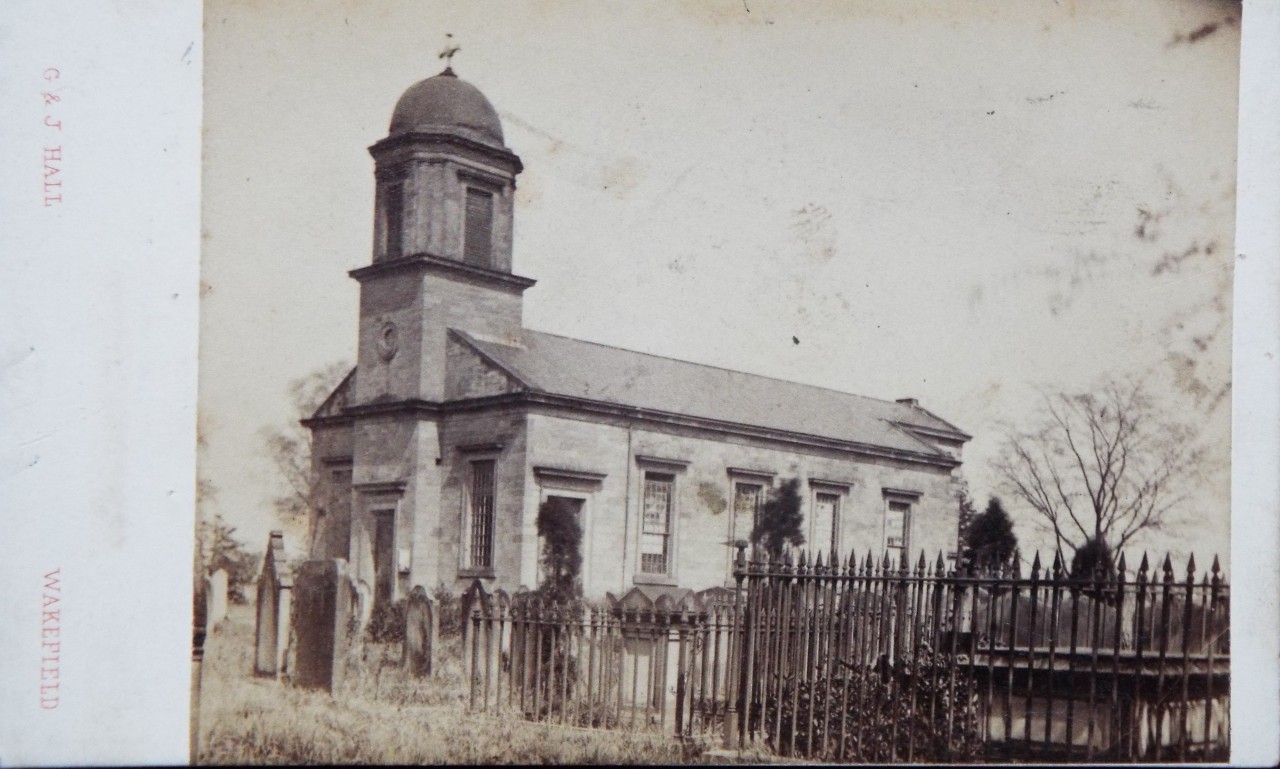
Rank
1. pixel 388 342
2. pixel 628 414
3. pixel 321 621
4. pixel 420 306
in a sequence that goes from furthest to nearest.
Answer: pixel 628 414 < pixel 420 306 < pixel 388 342 < pixel 321 621

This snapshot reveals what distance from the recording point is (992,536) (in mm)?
8859

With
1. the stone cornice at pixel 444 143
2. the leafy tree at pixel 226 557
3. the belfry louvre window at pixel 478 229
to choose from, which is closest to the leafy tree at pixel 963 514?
the belfry louvre window at pixel 478 229

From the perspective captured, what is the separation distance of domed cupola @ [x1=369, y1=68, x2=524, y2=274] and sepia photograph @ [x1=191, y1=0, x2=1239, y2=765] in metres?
0.03

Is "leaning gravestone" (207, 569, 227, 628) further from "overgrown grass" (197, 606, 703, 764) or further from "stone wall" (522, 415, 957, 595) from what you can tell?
"stone wall" (522, 415, 957, 595)

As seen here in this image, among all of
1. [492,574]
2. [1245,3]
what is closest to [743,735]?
[492,574]

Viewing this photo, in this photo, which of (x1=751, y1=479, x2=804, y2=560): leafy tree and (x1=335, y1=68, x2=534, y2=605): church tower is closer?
(x1=335, y1=68, x2=534, y2=605): church tower

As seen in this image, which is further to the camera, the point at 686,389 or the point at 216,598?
the point at 686,389

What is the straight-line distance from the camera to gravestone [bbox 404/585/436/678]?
7.98m

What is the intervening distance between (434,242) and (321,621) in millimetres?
3014

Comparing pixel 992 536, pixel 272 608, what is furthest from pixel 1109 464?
pixel 272 608

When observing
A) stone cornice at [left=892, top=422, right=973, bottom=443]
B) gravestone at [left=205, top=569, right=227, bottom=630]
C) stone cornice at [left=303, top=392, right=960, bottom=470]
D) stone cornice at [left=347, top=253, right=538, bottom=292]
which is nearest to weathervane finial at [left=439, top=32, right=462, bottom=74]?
stone cornice at [left=347, top=253, right=538, bottom=292]

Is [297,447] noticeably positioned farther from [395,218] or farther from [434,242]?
[434,242]

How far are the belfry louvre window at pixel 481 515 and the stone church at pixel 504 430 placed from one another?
0.5 inches

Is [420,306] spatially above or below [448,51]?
below
